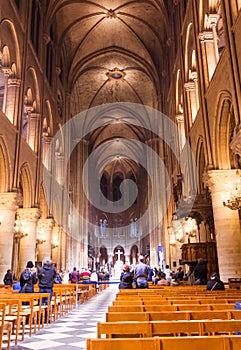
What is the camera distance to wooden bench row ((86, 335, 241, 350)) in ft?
6.27

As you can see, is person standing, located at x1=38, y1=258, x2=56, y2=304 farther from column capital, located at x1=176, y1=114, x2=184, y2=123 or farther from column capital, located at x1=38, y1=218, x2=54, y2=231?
column capital, located at x1=176, y1=114, x2=184, y2=123

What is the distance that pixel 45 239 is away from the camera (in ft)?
67.1

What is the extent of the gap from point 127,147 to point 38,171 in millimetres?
30148

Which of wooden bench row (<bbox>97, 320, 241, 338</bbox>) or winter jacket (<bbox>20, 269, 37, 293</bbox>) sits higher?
winter jacket (<bbox>20, 269, 37, 293</bbox>)

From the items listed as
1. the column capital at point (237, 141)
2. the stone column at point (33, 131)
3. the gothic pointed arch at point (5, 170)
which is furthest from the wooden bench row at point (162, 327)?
the stone column at point (33, 131)

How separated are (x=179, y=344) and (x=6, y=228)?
12.9m

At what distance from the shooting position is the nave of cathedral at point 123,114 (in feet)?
39.6

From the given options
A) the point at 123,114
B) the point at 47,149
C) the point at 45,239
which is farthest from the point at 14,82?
the point at 123,114

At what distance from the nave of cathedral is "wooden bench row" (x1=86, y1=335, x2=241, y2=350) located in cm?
736

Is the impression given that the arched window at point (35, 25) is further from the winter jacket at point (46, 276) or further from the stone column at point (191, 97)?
the winter jacket at point (46, 276)

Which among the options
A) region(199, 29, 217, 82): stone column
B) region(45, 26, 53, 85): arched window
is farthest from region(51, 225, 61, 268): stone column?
region(199, 29, 217, 82): stone column

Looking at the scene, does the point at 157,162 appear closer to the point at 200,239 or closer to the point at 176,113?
the point at 176,113

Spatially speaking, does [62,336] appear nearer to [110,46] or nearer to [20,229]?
[20,229]

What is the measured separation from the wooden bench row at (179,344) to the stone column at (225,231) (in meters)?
9.89
